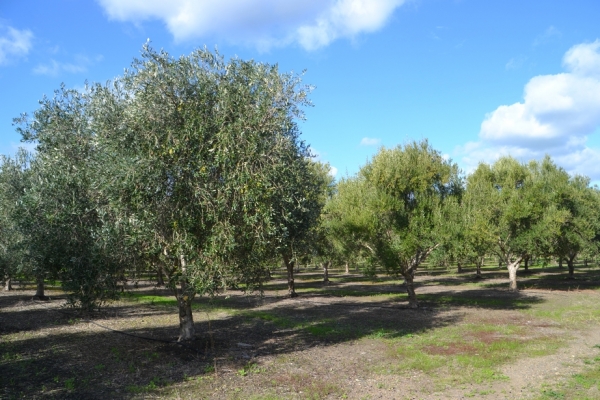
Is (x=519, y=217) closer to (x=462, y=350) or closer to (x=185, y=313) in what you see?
(x=462, y=350)

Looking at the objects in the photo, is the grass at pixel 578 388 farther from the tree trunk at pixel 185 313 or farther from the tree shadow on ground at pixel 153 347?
the tree trunk at pixel 185 313

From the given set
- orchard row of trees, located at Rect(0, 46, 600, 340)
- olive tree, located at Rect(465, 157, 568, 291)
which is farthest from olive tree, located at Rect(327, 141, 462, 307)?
orchard row of trees, located at Rect(0, 46, 600, 340)

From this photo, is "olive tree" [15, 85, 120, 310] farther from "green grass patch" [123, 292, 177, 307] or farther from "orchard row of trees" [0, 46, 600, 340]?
"green grass patch" [123, 292, 177, 307]

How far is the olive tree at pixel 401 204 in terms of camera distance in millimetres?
29031

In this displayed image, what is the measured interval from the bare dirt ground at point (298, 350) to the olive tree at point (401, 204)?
15.5 ft

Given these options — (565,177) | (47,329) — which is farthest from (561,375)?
(565,177)

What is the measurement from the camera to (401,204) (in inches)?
1152

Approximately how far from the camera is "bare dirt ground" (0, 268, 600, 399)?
46.1 ft

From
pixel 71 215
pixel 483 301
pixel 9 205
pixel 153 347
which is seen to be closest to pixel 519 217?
pixel 483 301

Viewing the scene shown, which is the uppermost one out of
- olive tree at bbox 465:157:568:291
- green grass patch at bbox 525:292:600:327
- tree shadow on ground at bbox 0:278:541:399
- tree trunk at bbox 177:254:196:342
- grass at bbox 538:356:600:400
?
olive tree at bbox 465:157:568:291

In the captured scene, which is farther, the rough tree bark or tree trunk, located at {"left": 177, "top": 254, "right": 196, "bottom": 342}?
the rough tree bark

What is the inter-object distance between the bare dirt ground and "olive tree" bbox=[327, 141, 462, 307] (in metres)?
4.71

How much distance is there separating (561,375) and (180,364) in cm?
1430

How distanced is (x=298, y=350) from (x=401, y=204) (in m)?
→ 13.6
